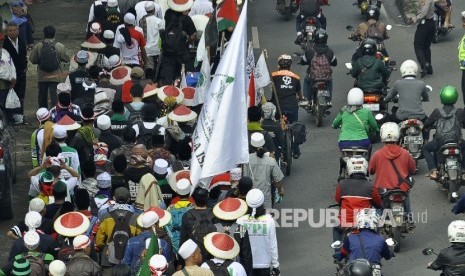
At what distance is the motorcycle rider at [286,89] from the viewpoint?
30375 mm

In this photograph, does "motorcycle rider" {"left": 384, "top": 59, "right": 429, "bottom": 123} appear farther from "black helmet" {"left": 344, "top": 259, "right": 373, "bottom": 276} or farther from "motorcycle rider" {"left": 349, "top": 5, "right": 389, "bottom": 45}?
"black helmet" {"left": 344, "top": 259, "right": 373, "bottom": 276}

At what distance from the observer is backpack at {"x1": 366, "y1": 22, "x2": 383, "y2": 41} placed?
33.4 metres

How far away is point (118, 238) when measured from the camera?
2330cm

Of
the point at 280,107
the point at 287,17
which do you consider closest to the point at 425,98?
the point at 280,107

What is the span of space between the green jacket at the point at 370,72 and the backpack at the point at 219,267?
32.9 feet

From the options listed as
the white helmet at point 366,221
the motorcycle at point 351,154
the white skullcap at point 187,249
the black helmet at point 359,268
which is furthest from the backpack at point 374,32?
the white skullcap at point 187,249

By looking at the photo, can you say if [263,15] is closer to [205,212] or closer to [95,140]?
[95,140]

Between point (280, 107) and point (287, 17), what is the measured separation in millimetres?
9346

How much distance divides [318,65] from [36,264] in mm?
10695

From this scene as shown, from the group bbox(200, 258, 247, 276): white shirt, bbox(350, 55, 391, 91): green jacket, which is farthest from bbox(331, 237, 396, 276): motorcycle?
bbox(350, 55, 391, 91): green jacket

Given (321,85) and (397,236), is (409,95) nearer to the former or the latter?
(321,85)

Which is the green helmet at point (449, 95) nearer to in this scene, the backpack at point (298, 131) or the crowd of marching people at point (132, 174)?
the backpack at point (298, 131)

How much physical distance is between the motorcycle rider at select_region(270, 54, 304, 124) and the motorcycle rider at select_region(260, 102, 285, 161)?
1407 millimetres

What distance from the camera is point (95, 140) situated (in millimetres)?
27516
